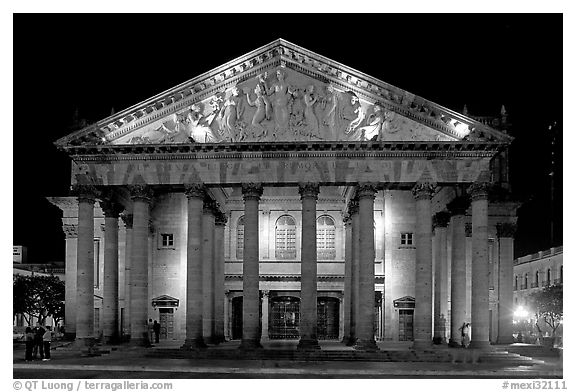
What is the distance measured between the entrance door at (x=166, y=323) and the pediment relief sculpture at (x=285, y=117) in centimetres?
1597

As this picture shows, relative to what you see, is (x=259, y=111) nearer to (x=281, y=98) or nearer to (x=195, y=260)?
(x=281, y=98)

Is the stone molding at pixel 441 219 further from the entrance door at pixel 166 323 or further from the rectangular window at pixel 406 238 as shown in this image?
the entrance door at pixel 166 323

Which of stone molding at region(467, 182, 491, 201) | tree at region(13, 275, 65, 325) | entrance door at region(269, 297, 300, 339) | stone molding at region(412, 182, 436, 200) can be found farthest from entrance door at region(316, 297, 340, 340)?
tree at region(13, 275, 65, 325)

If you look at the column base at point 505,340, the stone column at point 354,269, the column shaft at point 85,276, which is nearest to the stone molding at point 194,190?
the column shaft at point 85,276

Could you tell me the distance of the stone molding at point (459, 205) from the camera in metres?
45.8

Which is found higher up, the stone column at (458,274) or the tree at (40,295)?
the stone column at (458,274)

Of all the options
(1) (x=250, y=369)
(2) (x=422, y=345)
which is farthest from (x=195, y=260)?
(2) (x=422, y=345)

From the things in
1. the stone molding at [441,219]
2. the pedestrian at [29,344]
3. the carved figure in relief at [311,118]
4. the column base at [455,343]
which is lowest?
the column base at [455,343]

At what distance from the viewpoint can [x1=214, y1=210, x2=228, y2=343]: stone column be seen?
5053cm

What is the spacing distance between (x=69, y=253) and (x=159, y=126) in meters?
17.5

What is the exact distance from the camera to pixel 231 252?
55.8m

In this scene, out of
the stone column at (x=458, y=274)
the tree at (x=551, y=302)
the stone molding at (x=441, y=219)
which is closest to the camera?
the stone column at (x=458, y=274)
